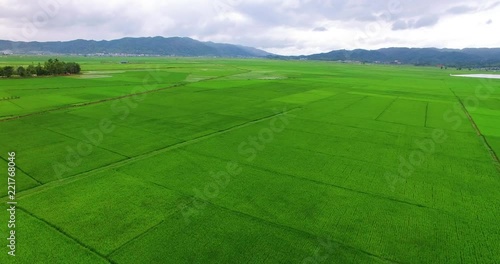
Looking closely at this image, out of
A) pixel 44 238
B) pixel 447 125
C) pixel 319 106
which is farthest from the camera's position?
pixel 319 106

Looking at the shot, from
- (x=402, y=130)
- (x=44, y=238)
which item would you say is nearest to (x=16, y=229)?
(x=44, y=238)

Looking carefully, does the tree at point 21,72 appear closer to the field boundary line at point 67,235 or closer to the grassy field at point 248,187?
the grassy field at point 248,187

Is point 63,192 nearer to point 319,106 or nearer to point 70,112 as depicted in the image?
point 70,112

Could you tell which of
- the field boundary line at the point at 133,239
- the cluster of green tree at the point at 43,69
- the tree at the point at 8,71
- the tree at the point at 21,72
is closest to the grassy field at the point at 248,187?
the field boundary line at the point at 133,239

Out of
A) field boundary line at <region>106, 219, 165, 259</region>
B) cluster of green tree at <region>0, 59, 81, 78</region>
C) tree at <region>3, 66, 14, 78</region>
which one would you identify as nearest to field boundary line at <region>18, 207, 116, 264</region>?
field boundary line at <region>106, 219, 165, 259</region>

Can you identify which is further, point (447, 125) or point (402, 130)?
point (447, 125)

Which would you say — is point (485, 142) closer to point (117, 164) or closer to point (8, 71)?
point (117, 164)
